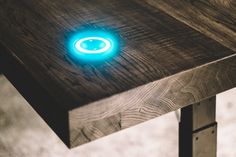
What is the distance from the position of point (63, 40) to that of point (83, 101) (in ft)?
0.90

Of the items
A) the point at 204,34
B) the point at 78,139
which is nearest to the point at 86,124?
the point at 78,139

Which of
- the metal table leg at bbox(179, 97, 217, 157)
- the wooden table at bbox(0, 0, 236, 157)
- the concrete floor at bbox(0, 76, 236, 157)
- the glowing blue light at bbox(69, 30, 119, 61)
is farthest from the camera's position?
the concrete floor at bbox(0, 76, 236, 157)

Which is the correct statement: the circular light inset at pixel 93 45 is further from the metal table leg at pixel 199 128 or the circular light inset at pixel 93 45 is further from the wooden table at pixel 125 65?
the metal table leg at pixel 199 128

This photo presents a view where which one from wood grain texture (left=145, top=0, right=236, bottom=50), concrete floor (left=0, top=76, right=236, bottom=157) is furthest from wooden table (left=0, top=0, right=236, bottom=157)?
concrete floor (left=0, top=76, right=236, bottom=157)

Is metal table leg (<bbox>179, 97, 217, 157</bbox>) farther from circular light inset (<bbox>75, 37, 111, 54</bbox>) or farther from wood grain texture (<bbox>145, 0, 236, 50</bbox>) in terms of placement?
circular light inset (<bbox>75, 37, 111, 54</bbox>)

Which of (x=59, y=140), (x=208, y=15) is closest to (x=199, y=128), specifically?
(x=208, y=15)

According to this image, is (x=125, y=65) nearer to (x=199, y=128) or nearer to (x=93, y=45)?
(x=93, y=45)

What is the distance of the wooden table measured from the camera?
995 millimetres

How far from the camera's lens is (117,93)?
99 cm

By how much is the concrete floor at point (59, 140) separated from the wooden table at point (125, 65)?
0.68 m

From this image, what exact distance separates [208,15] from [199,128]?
295 mm

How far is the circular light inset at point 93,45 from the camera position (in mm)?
1122

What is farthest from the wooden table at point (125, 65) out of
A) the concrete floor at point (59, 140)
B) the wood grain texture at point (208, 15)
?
the concrete floor at point (59, 140)

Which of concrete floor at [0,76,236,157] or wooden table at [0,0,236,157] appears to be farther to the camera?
concrete floor at [0,76,236,157]
